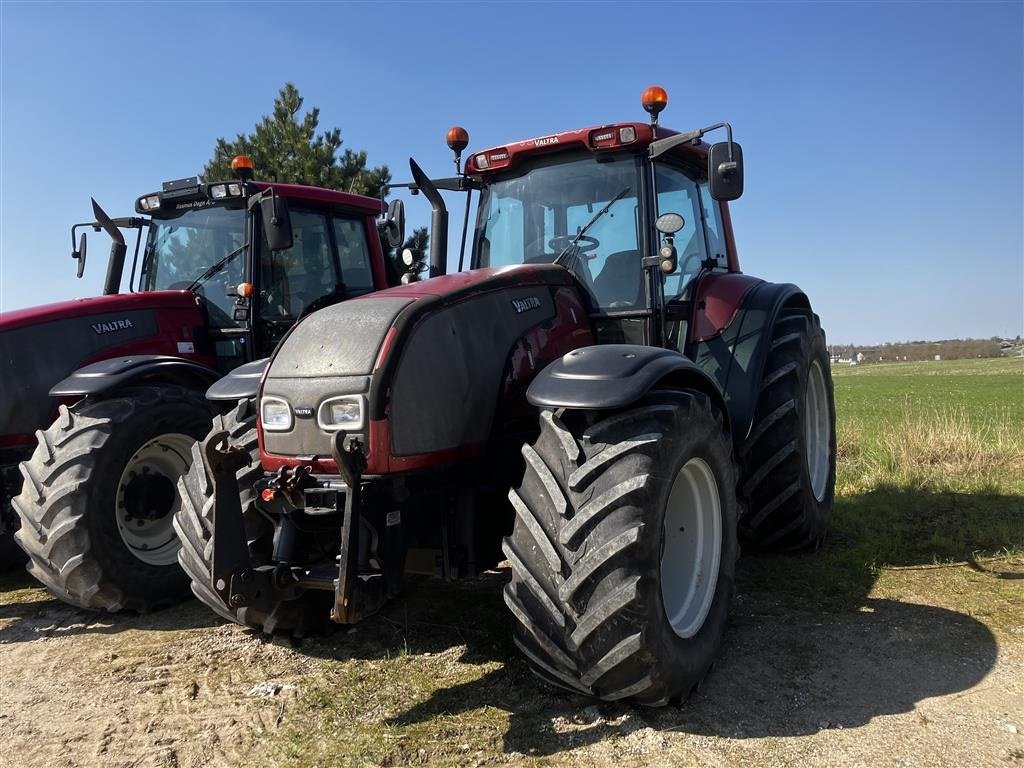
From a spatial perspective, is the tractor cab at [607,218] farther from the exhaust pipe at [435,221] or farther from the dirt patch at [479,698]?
the dirt patch at [479,698]

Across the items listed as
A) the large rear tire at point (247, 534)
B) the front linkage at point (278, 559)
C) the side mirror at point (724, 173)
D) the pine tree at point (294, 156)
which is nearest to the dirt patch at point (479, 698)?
the large rear tire at point (247, 534)

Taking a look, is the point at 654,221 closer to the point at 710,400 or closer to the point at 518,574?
the point at 710,400

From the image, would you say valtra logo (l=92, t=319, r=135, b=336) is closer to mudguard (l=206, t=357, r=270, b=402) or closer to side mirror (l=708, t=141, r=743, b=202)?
mudguard (l=206, t=357, r=270, b=402)

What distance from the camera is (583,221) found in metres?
4.39

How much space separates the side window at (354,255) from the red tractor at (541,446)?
2212mm

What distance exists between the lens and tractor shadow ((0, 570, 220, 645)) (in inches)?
166

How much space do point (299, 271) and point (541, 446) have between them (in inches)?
152

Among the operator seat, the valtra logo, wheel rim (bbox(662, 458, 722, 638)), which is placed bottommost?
wheel rim (bbox(662, 458, 722, 638))

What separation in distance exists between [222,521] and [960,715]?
284cm

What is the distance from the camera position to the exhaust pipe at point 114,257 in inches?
253

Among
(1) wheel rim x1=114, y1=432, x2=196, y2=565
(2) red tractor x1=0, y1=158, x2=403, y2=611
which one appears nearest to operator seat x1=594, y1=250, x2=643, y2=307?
(2) red tractor x1=0, y1=158, x2=403, y2=611

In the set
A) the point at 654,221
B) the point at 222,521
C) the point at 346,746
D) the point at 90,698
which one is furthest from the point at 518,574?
the point at 654,221

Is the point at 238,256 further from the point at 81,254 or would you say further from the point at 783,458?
the point at 783,458

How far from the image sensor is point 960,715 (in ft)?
9.44
